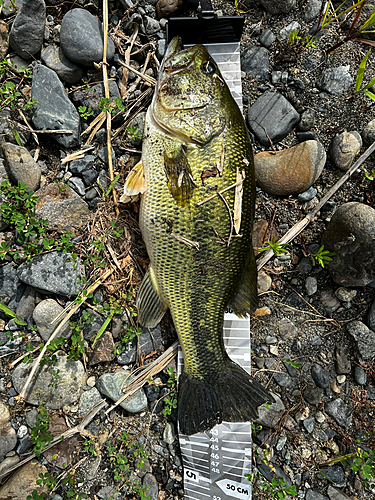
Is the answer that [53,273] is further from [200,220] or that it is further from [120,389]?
[200,220]

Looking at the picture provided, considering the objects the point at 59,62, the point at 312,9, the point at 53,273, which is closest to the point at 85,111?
Answer: the point at 59,62

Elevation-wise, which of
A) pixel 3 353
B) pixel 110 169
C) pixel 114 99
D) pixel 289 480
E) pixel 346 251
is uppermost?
pixel 114 99

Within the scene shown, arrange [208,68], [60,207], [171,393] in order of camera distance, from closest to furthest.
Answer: [208,68]
[60,207]
[171,393]

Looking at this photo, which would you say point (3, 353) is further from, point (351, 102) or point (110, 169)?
point (351, 102)

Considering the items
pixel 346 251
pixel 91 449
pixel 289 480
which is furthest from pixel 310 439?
pixel 91 449

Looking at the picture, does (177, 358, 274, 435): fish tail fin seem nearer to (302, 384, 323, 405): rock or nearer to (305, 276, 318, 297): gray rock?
(302, 384, 323, 405): rock

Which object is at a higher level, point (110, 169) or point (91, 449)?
point (110, 169)

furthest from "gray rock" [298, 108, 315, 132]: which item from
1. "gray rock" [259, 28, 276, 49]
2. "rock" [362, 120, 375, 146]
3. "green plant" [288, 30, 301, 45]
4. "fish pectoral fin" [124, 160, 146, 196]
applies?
"fish pectoral fin" [124, 160, 146, 196]
